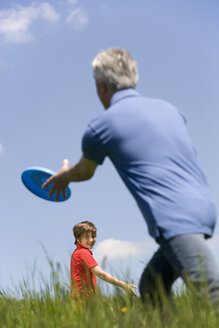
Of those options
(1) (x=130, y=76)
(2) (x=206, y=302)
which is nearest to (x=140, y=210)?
(2) (x=206, y=302)

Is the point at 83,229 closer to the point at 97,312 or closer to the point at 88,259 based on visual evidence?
the point at 88,259

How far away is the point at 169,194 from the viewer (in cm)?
310

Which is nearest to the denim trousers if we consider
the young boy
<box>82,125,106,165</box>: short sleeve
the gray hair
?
<box>82,125,106,165</box>: short sleeve

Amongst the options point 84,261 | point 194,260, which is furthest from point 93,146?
point 84,261

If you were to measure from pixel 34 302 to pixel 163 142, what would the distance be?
2.24 m

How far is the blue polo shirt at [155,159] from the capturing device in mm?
3078

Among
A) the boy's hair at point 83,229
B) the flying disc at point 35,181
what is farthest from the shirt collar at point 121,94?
the boy's hair at point 83,229

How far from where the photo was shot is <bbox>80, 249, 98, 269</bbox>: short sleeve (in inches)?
234

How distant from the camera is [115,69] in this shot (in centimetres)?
342

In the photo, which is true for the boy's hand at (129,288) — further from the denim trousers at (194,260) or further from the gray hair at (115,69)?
the gray hair at (115,69)

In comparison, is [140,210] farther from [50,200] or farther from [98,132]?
[50,200]

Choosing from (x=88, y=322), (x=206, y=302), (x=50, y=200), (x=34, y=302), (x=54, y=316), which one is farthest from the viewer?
(x=50, y=200)

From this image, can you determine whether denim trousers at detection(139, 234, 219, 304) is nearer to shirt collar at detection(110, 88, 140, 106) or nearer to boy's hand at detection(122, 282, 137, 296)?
shirt collar at detection(110, 88, 140, 106)

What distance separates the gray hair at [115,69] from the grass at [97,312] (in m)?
1.46
